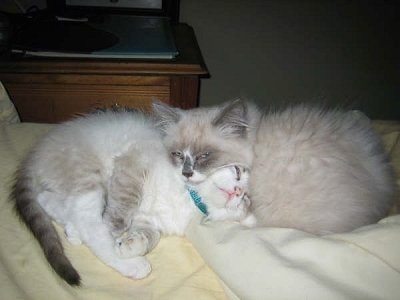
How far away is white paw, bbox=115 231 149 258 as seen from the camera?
0.88 meters

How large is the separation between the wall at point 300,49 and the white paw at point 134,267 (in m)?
1.52

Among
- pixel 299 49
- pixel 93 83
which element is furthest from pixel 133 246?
pixel 299 49

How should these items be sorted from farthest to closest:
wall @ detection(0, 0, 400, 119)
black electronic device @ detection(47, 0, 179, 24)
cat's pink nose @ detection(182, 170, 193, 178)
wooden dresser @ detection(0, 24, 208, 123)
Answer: wall @ detection(0, 0, 400, 119) → black electronic device @ detection(47, 0, 179, 24) → wooden dresser @ detection(0, 24, 208, 123) → cat's pink nose @ detection(182, 170, 193, 178)

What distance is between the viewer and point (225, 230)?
88 centimetres

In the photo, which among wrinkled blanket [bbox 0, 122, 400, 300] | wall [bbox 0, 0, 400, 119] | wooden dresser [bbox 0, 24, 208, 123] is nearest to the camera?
wrinkled blanket [bbox 0, 122, 400, 300]

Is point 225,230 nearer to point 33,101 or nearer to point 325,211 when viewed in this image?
point 325,211

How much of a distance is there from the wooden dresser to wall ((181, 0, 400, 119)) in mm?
565

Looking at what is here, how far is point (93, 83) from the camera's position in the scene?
4.91 ft

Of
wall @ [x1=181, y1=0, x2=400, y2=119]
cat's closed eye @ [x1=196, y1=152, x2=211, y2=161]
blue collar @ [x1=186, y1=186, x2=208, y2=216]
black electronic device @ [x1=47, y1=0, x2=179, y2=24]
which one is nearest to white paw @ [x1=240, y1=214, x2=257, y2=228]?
blue collar @ [x1=186, y1=186, x2=208, y2=216]

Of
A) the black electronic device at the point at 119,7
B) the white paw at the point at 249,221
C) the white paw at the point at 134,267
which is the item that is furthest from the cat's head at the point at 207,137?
the black electronic device at the point at 119,7

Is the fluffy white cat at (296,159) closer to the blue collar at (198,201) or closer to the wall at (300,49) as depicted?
the blue collar at (198,201)

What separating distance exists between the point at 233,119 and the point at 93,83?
0.80 metres

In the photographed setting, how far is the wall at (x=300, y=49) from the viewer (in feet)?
6.79

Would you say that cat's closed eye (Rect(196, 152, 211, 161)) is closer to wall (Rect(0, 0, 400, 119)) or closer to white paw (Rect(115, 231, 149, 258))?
white paw (Rect(115, 231, 149, 258))
